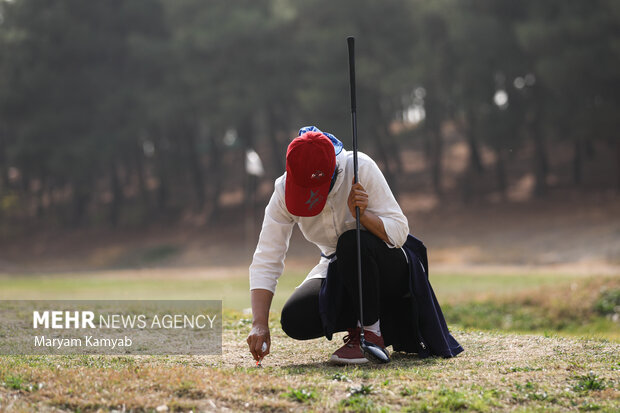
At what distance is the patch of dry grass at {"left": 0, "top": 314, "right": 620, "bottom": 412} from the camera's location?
3438 millimetres

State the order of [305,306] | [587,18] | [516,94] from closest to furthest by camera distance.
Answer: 1. [305,306]
2. [587,18]
3. [516,94]

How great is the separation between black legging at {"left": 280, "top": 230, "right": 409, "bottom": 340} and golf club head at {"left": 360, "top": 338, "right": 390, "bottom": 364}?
5.4 inches

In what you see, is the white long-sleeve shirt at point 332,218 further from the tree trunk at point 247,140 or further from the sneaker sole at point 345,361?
the tree trunk at point 247,140

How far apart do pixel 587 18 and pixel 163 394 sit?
23504 mm

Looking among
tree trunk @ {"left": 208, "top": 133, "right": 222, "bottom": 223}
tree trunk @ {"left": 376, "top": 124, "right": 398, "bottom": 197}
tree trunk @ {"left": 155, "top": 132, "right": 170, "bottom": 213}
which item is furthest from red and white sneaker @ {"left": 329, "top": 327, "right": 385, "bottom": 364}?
tree trunk @ {"left": 155, "top": 132, "right": 170, "bottom": 213}

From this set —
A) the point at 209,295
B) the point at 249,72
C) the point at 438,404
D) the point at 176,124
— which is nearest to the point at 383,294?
the point at 438,404

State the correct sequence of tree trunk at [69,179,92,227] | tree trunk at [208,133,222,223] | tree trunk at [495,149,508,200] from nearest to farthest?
tree trunk at [495,149,508,200] → tree trunk at [208,133,222,223] → tree trunk at [69,179,92,227]

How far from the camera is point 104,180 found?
4341cm

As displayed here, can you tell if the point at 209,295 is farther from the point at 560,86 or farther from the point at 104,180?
the point at 104,180

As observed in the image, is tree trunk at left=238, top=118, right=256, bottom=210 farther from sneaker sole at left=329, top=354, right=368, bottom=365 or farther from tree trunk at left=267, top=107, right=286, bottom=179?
sneaker sole at left=329, top=354, right=368, bottom=365

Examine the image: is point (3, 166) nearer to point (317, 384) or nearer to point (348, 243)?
point (348, 243)

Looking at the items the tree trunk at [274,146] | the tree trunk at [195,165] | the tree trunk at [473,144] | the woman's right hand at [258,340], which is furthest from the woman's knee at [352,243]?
the tree trunk at [195,165]

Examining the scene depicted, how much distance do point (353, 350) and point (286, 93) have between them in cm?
2536

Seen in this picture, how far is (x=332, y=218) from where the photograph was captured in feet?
14.8
